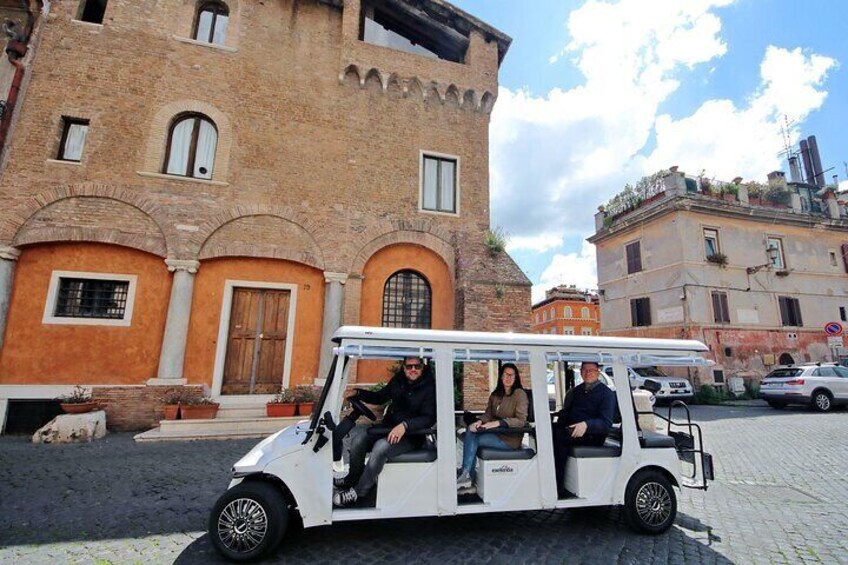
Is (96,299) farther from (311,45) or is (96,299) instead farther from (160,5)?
(311,45)

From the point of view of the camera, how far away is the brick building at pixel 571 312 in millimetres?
40500

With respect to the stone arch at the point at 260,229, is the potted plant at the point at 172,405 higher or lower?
lower

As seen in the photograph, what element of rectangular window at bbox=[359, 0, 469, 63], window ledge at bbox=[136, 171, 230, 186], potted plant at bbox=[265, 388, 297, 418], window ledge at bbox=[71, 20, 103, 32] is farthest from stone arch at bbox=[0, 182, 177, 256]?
rectangular window at bbox=[359, 0, 469, 63]

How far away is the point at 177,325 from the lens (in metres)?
9.14

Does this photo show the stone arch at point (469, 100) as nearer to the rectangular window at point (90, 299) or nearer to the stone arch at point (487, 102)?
the stone arch at point (487, 102)

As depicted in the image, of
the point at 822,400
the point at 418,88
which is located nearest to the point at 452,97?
the point at 418,88

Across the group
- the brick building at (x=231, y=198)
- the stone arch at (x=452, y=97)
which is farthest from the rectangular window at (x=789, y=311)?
the stone arch at (x=452, y=97)

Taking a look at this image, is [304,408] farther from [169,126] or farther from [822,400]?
[822,400]

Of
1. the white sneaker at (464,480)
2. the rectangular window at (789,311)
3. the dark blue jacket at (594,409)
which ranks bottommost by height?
the white sneaker at (464,480)

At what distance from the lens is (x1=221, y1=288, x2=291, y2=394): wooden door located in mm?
9609

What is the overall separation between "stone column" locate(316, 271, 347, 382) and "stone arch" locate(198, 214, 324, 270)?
1.64ft

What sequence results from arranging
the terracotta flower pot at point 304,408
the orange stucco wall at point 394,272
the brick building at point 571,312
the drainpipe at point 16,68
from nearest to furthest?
the terracotta flower pot at point 304,408, the drainpipe at point 16,68, the orange stucco wall at point 394,272, the brick building at point 571,312

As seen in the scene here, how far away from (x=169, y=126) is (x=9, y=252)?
14.8 feet

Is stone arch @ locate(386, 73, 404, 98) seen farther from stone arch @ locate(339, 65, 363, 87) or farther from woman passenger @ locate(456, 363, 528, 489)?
woman passenger @ locate(456, 363, 528, 489)
